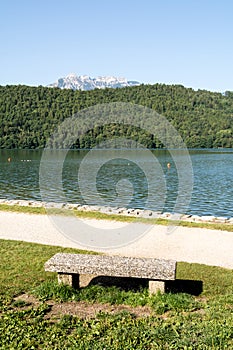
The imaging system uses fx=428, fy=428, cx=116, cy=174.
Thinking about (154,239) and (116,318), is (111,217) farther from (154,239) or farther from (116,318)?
(116,318)

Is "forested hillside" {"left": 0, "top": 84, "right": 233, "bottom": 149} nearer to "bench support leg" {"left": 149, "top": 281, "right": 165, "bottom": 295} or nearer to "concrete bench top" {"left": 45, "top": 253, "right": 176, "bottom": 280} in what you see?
"concrete bench top" {"left": 45, "top": 253, "right": 176, "bottom": 280}

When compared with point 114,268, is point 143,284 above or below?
below

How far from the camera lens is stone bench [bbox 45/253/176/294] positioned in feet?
23.5

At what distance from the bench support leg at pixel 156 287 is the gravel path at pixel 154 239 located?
2766mm

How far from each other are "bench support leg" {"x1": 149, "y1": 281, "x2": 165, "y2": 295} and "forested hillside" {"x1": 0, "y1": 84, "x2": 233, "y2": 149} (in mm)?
94770

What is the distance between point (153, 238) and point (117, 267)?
501cm

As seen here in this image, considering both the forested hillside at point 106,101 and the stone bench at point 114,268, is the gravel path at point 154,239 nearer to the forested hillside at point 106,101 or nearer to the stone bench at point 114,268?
the stone bench at point 114,268

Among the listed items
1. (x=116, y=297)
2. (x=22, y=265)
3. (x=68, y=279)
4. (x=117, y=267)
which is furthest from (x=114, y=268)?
(x=22, y=265)

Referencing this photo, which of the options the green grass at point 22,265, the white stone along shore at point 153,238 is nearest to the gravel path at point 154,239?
the white stone along shore at point 153,238

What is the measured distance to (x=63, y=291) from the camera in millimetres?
7395

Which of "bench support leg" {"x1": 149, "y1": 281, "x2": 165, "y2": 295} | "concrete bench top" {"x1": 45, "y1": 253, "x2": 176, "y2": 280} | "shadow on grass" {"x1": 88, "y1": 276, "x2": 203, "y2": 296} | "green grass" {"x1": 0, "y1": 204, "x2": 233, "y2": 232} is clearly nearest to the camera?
"concrete bench top" {"x1": 45, "y1": 253, "x2": 176, "y2": 280}

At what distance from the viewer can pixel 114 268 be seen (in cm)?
730

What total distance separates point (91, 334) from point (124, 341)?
486mm

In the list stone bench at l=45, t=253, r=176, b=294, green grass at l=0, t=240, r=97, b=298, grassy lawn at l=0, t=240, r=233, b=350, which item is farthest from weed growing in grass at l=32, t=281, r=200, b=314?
green grass at l=0, t=240, r=97, b=298
